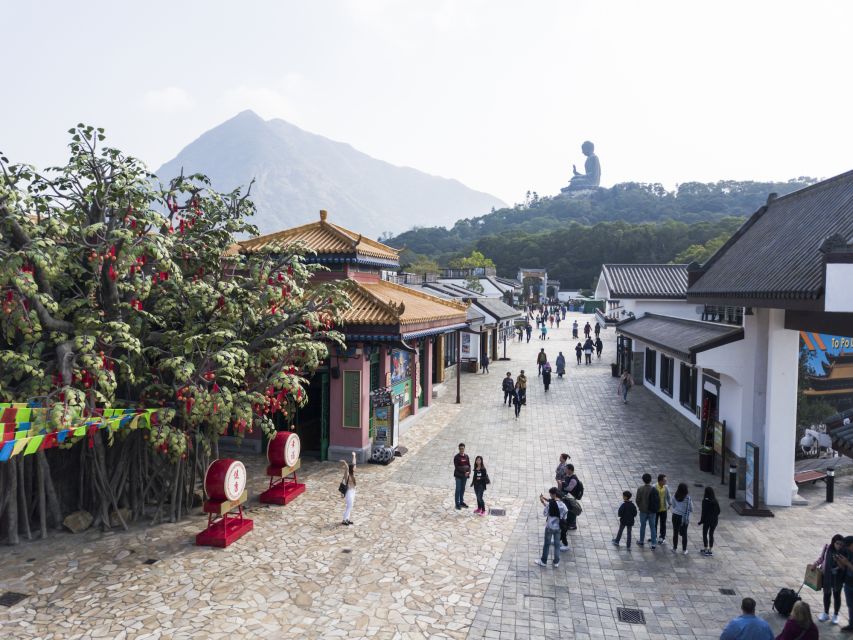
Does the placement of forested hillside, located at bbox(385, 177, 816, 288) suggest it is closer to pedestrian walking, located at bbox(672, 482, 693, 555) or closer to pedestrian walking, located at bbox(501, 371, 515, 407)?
pedestrian walking, located at bbox(501, 371, 515, 407)

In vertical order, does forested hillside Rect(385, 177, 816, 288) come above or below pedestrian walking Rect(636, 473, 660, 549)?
above

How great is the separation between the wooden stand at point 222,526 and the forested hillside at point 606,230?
76.7 meters

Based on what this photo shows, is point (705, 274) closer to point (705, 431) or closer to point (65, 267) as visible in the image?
point (705, 431)

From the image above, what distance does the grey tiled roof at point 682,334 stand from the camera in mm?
14647

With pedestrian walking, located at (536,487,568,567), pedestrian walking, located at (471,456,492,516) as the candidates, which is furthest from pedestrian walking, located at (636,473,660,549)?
pedestrian walking, located at (471,456,492,516)

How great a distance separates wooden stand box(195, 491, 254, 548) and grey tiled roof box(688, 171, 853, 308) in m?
11.7

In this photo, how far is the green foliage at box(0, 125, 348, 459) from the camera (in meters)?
9.45

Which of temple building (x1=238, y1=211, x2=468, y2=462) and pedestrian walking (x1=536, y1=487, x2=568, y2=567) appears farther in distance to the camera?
temple building (x1=238, y1=211, x2=468, y2=462)

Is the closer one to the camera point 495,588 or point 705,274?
point 495,588

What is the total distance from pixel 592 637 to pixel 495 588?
1857 mm

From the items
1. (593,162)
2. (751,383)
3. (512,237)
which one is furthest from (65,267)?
(593,162)

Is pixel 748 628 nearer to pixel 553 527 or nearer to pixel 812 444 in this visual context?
pixel 553 527

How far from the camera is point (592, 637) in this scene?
7957 millimetres

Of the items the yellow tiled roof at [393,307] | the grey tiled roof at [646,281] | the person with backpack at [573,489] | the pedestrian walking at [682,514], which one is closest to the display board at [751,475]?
the pedestrian walking at [682,514]
